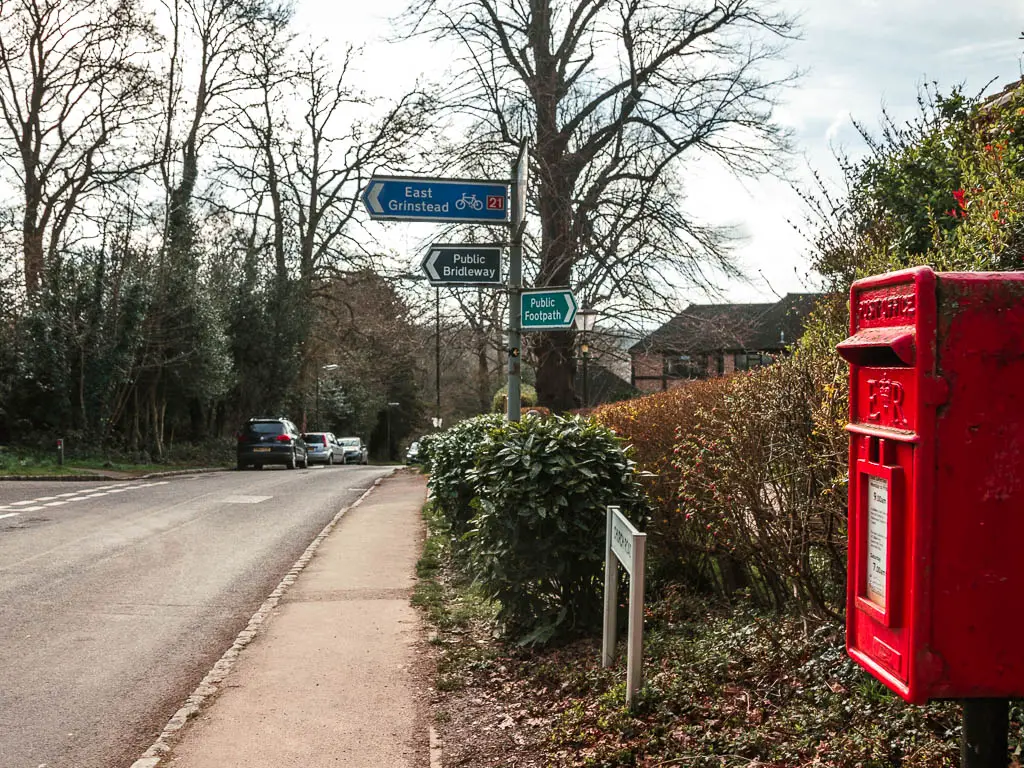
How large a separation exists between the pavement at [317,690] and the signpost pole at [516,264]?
232 centimetres

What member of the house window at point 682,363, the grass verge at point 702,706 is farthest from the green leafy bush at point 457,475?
the house window at point 682,363

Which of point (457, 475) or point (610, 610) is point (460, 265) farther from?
point (610, 610)

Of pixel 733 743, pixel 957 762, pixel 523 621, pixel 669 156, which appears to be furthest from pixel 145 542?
pixel 669 156

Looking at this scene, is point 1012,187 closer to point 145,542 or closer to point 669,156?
point 145,542

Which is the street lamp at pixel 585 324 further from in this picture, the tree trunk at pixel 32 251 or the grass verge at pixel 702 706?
the tree trunk at pixel 32 251

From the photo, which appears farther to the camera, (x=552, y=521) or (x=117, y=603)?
(x=117, y=603)

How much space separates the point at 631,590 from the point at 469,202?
5994 mm

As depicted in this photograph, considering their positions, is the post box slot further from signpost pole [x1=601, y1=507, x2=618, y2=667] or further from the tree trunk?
the tree trunk

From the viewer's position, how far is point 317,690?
6.36 m

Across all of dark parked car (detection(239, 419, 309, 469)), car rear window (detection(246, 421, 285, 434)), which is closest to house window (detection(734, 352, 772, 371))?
dark parked car (detection(239, 419, 309, 469))

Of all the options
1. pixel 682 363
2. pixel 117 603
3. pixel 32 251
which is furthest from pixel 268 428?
pixel 117 603

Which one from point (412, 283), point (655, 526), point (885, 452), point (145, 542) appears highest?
point (412, 283)

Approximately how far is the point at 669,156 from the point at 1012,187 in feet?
57.3

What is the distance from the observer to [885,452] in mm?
2783
